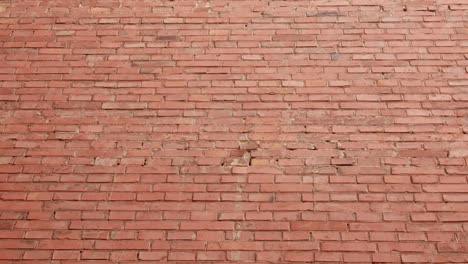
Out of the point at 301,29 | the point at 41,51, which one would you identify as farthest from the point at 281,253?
the point at 41,51

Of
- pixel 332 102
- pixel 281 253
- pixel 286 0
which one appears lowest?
pixel 281 253

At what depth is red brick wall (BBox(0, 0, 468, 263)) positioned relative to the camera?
2.89 m

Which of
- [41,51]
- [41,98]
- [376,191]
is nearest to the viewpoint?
[376,191]

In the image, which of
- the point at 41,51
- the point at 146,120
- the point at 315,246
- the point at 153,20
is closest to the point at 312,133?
the point at 315,246

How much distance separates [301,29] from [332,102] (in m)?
0.76

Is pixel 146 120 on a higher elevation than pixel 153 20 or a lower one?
lower

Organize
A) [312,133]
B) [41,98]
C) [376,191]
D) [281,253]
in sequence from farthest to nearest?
[41,98] < [312,133] < [376,191] < [281,253]

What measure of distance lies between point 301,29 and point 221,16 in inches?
27.6

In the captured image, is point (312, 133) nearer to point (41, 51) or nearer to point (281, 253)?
point (281, 253)

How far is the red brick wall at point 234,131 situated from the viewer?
9.47 feet

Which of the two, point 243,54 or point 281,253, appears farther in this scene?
point 243,54

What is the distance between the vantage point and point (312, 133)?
3250 mm

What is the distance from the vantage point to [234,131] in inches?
129

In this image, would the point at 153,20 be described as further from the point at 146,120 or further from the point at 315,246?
the point at 315,246
